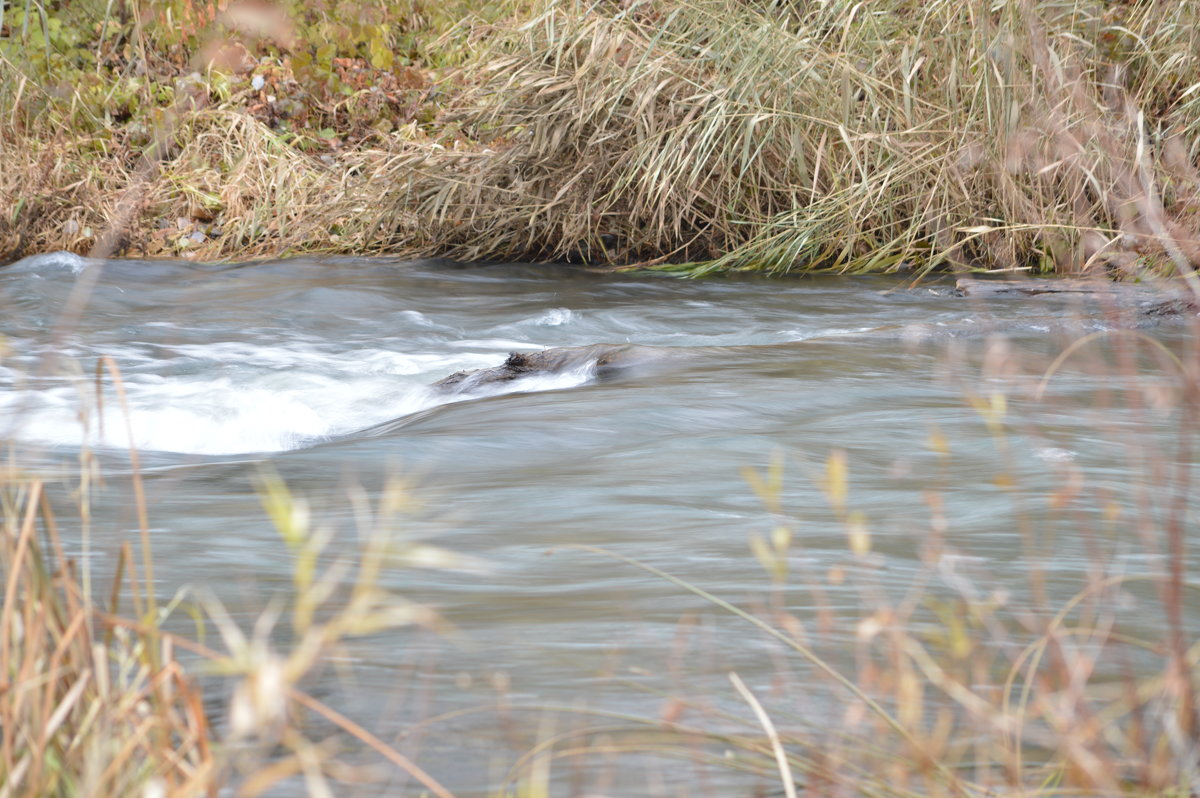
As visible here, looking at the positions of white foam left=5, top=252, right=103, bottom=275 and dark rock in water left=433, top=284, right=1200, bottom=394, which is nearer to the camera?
dark rock in water left=433, top=284, right=1200, bottom=394

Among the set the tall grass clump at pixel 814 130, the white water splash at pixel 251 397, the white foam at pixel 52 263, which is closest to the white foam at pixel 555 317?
the white water splash at pixel 251 397

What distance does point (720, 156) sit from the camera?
732 centimetres

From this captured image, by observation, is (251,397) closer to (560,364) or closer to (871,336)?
(560,364)

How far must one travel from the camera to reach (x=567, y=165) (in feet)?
26.3

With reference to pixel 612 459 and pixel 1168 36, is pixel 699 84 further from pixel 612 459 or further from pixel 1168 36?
pixel 612 459

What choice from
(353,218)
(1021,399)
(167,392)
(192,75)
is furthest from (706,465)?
(192,75)

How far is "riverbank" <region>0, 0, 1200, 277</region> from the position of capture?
6852mm

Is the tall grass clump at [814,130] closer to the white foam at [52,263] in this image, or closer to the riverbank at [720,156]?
the riverbank at [720,156]

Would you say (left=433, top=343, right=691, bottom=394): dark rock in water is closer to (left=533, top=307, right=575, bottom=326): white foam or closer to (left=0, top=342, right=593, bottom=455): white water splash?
(left=0, top=342, right=593, bottom=455): white water splash

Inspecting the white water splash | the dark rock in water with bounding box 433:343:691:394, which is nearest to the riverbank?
the white water splash

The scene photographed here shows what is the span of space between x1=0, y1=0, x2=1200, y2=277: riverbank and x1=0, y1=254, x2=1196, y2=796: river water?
0.93m

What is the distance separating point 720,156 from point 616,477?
4.63 m

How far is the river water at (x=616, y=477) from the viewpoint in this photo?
1.53 meters

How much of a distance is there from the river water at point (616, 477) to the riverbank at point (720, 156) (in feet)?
3.05
